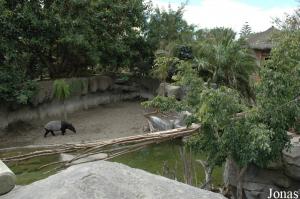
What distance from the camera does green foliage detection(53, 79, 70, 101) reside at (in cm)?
1800

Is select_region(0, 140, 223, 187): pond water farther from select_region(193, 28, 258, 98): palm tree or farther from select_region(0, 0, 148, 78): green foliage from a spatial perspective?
select_region(0, 0, 148, 78): green foliage

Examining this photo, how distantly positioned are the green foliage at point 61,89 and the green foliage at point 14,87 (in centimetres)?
127

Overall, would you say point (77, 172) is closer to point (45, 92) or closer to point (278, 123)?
point (278, 123)

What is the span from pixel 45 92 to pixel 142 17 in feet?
20.8

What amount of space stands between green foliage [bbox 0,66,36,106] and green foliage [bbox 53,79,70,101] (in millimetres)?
1269

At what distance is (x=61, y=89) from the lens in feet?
59.3

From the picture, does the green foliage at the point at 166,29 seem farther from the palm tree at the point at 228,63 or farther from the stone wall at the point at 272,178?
the stone wall at the point at 272,178

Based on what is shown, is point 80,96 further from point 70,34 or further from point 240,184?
point 240,184

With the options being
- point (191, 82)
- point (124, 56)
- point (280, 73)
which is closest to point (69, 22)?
point (124, 56)

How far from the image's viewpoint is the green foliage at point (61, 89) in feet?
59.1

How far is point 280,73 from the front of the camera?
21.8 ft

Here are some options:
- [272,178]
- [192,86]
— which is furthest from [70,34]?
[272,178]

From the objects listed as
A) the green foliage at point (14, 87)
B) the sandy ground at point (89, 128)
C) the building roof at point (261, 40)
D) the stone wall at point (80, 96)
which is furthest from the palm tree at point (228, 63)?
the green foliage at point (14, 87)

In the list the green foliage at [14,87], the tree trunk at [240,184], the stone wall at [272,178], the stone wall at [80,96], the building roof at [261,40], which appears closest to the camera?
the tree trunk at [240,184]
